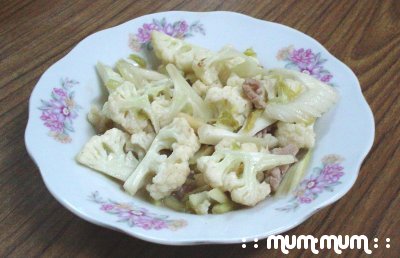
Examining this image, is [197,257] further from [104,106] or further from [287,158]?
[104,106]

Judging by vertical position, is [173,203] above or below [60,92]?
below

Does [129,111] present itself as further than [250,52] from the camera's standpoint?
No

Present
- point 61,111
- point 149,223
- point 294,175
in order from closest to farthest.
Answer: point 149,223, point 294,175, point 61,111

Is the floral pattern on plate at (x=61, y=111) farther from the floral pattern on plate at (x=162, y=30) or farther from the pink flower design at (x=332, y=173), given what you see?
the pink flower design at (x=332, y=173)

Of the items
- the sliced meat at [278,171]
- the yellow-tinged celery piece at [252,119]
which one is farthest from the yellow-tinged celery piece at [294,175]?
the yellow-tinged celery piece at [252,119]

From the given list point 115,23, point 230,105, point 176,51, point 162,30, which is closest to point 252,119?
point 230,105

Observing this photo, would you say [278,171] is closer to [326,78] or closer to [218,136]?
[218,136]

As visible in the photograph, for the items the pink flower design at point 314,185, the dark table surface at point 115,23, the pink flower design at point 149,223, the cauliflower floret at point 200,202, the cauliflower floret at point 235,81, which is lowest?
the dark table surface at point 115,23
